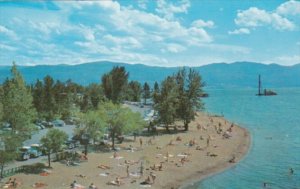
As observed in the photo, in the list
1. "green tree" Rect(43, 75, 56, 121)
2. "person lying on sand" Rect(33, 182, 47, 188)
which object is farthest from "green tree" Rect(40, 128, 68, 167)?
"green tree" Rect(43, 75, 56, 121)

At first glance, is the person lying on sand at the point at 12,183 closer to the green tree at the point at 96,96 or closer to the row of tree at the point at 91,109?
the row of tree at the point at 91,109

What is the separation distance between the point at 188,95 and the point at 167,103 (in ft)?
21.0

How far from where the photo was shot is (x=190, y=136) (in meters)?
70.8

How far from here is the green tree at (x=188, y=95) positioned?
74.8 meters

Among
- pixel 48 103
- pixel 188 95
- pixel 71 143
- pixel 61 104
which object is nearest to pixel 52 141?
pixel 71 143

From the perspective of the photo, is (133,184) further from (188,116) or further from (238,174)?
(188,116)

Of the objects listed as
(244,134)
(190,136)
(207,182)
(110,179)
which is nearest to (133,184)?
(110,179)

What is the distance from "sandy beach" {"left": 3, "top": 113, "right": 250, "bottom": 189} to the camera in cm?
A: 3984

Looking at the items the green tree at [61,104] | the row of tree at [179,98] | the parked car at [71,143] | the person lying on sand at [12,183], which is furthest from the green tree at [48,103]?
the person lying on sand at [12,183]

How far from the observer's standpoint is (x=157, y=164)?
48.3 m

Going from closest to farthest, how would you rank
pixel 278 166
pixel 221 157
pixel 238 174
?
pixel 238 174 < pixel 278 166 < pixel 221 157

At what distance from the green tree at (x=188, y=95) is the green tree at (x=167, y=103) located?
208 cm

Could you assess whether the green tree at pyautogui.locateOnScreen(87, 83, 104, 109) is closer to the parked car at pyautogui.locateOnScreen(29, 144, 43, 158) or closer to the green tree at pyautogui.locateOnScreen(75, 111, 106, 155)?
the green tree at pyautogui.locateOnScreen(75, 111, 106, 155)

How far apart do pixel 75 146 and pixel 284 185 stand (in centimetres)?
2717
